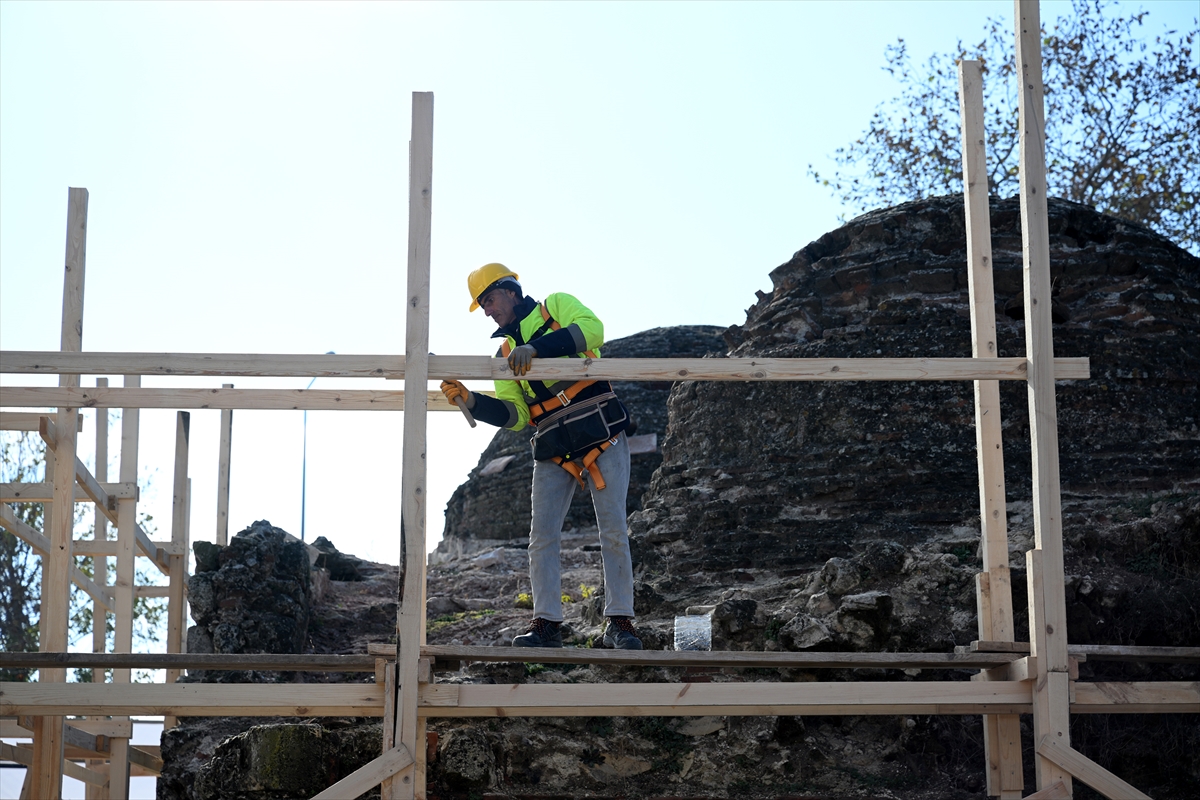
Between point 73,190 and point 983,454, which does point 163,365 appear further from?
point 983,454

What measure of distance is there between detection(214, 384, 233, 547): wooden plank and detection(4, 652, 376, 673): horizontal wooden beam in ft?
23.5

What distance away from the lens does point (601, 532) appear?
7.27 m

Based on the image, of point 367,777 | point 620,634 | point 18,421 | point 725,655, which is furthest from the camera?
point 18,421

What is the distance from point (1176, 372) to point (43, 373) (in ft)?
28.4

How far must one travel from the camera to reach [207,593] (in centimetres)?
1036

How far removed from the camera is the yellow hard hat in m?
7.53

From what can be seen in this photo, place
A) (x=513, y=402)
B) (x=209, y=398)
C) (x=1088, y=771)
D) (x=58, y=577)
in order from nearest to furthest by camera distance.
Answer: (x=1088, y=771)
(x=513, y=402)
(x=209, y=398)
(x=58, y=577)

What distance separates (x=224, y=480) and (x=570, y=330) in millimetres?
7639

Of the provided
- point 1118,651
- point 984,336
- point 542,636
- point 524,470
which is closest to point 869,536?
point 984,336

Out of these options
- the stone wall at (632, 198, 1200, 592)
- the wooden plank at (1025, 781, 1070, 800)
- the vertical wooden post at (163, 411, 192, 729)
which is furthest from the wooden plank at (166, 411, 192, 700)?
the wooden plank at (1025, 781, 1070, 800)

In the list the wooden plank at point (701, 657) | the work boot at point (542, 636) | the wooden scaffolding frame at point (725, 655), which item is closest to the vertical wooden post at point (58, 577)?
the wooden scaffolding frame at point (725, 655)

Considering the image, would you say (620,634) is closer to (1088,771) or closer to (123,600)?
(1088,771)

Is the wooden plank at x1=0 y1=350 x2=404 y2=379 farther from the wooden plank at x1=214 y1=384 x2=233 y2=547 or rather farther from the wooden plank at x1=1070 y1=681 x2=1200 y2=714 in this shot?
the wooden plank at x1=214 y1=384 x2=233 y2=547

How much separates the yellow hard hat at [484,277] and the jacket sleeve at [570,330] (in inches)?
16.0
